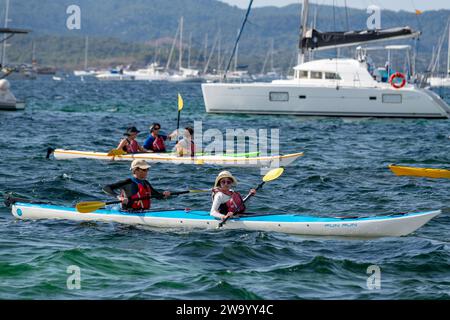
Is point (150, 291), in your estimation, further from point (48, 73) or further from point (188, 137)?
point (48, 73)

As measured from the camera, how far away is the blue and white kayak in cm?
1382

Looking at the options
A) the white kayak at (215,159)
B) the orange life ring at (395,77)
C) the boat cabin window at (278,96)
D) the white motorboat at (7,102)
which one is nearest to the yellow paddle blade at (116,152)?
the white kayak at (215,159)

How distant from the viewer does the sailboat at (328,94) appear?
126 feet

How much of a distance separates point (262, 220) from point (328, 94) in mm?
24798

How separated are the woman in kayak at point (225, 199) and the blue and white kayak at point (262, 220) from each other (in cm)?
15

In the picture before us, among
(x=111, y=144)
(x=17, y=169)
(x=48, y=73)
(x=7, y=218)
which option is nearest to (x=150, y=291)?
(x=7, y=218)

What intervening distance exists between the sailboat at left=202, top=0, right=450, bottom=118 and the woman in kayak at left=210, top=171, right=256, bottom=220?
24.3 m

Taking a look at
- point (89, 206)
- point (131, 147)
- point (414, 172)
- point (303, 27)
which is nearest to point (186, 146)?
point (131, 147)

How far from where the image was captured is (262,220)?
14.4m

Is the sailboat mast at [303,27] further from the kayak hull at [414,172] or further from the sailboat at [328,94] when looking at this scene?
the kayak hull at [414,172]

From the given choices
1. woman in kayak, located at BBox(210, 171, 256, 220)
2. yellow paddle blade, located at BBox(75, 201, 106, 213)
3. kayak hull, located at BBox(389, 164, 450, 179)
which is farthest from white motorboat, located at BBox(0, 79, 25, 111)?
woman in kayak, located at BBox(210, 171, 256, 220)
